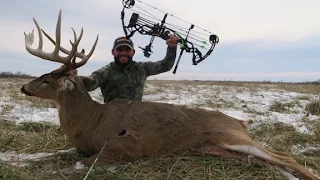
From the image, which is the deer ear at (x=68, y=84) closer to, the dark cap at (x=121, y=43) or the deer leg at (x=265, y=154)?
the dark cap at (x=121, y=43)

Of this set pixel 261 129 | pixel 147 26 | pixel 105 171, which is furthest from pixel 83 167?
pixel 147 26

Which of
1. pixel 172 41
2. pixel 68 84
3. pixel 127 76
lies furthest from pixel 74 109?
pixel 172 41

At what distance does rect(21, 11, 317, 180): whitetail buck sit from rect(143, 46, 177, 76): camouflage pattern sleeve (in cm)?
138

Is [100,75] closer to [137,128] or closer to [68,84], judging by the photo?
[68,84]

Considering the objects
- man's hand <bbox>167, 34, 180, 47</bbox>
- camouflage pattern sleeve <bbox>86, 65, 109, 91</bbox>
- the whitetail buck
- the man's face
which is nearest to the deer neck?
the whitetail buck

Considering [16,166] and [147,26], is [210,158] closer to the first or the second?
[16,166]

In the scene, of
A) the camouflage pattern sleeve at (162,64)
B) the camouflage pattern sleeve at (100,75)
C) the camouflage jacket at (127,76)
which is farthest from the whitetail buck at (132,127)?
the camouflage pattern sleeve at (162,64)

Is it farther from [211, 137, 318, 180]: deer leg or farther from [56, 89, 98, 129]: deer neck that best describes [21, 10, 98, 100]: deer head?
[211, 137, 318, 180]: deer leg

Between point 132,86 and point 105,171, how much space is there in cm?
236

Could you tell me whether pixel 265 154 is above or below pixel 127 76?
below

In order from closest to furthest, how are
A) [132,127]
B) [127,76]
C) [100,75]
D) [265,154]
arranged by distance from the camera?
[265,154]
[132,127]
[100,75]
[127,76]

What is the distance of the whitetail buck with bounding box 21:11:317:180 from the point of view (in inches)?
185

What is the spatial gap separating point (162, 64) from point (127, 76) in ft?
2.02

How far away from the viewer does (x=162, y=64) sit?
6625mm
